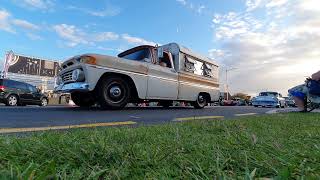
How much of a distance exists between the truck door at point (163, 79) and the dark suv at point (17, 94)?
504 inches

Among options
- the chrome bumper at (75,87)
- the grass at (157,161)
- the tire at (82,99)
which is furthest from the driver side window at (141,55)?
the grass at (157,161)

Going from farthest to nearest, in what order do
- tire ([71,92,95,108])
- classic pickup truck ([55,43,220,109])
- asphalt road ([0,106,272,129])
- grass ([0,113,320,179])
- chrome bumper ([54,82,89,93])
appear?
1. tire ([71,92,95,108])
2. classic pickup truck ([55,43,220,109])
3. chrome bumper ([54,82,89,93])
4. asphalt road ([0,106,272,129])
5. grass ([0,113,320,179])

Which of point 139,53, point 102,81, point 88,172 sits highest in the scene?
point 139,53

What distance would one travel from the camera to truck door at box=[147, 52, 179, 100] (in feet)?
31.0

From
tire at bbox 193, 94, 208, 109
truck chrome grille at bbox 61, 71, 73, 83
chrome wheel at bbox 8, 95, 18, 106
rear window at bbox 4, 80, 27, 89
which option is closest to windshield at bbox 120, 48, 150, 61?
truck chrome grille at bbox 61, 71, 73, 83

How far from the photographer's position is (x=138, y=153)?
193 centimetres

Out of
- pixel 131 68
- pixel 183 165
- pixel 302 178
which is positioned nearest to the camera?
pixel 302 178

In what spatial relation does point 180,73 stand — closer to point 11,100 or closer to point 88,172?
point 88,172

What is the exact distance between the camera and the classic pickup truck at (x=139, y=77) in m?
7.96

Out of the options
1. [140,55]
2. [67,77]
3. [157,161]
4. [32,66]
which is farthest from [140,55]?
[32,66]

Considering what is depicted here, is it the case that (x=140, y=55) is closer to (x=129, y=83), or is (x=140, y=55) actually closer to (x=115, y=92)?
(x=129, y=83)

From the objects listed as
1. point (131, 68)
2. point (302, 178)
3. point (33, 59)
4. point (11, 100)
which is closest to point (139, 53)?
point (131, 68)

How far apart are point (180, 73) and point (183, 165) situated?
30.1 ft

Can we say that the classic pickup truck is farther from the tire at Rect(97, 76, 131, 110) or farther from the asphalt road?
the asphalt road
